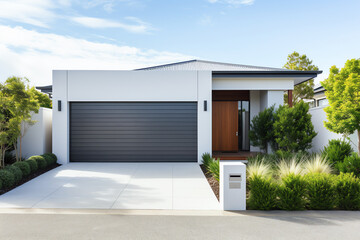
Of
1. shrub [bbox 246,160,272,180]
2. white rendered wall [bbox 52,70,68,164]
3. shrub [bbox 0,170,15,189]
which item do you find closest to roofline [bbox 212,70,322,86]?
shrub [bbox 246,160,272,180]

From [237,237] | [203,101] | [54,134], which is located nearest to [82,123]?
[54,134]

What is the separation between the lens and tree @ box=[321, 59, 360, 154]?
6.44 metres

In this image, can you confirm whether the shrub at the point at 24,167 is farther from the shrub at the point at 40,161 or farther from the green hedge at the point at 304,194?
the green hedge at the point at 304,194

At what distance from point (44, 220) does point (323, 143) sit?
33.0 ft

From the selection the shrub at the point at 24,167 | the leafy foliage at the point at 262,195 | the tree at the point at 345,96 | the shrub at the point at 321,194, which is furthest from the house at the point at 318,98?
the shrub at the point at 24,167

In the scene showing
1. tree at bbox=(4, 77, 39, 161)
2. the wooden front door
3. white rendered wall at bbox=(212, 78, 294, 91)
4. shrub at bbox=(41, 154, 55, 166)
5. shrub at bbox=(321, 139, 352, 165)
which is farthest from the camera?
the wooden front door

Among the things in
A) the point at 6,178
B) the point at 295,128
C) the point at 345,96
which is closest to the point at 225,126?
the point at 295,128

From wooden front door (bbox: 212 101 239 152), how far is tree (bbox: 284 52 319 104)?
14668mm

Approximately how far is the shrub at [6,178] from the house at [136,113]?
12.0 ft

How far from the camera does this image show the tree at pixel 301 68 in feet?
80.1

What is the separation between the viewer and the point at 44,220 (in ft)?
14.5

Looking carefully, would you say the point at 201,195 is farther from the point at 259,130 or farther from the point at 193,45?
the point at 193,45

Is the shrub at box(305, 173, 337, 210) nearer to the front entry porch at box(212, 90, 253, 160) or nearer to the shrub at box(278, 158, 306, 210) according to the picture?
the shrub at box(278, 158, 306, 210)

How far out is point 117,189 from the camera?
654cm
